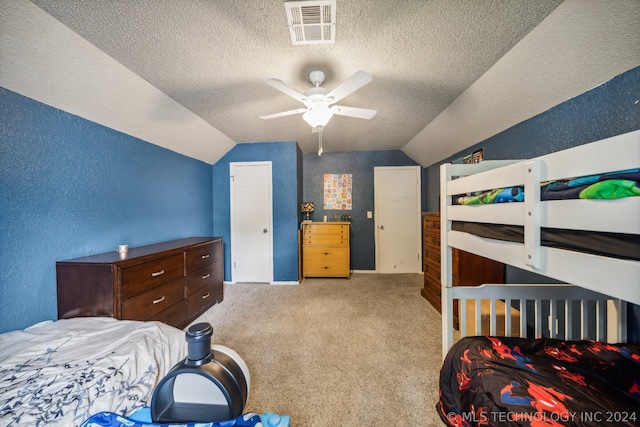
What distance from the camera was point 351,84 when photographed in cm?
144

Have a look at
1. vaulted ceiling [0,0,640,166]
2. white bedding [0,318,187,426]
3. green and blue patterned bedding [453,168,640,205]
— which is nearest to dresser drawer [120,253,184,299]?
white bedding [0,318,187,426]

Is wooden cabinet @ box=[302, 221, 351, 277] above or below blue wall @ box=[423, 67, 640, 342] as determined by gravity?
below

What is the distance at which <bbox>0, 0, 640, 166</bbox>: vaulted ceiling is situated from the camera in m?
1.21

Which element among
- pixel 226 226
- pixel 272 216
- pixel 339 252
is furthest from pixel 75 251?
pixel 339 252

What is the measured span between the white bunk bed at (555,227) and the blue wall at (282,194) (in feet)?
8.04

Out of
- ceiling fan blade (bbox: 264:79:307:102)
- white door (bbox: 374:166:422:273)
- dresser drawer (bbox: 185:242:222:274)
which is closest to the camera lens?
ceiling fan blade (bbox: 264:79:307:102)

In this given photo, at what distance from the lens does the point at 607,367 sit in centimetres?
103

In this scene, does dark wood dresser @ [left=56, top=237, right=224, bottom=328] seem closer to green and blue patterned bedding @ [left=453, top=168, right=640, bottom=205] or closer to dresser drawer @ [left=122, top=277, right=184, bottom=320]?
dresser drawer @ [left=122, top=277, right=184, bottom=320]

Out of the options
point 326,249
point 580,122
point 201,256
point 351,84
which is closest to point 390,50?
point 351,84

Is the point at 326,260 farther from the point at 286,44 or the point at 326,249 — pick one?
the point at 286,44

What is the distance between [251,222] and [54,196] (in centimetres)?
217

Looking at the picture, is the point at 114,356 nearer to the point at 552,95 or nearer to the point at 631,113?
the point at 631,113

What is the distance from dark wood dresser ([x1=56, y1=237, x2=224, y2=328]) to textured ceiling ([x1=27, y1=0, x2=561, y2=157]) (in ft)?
4.87

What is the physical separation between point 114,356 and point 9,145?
1.50 m
